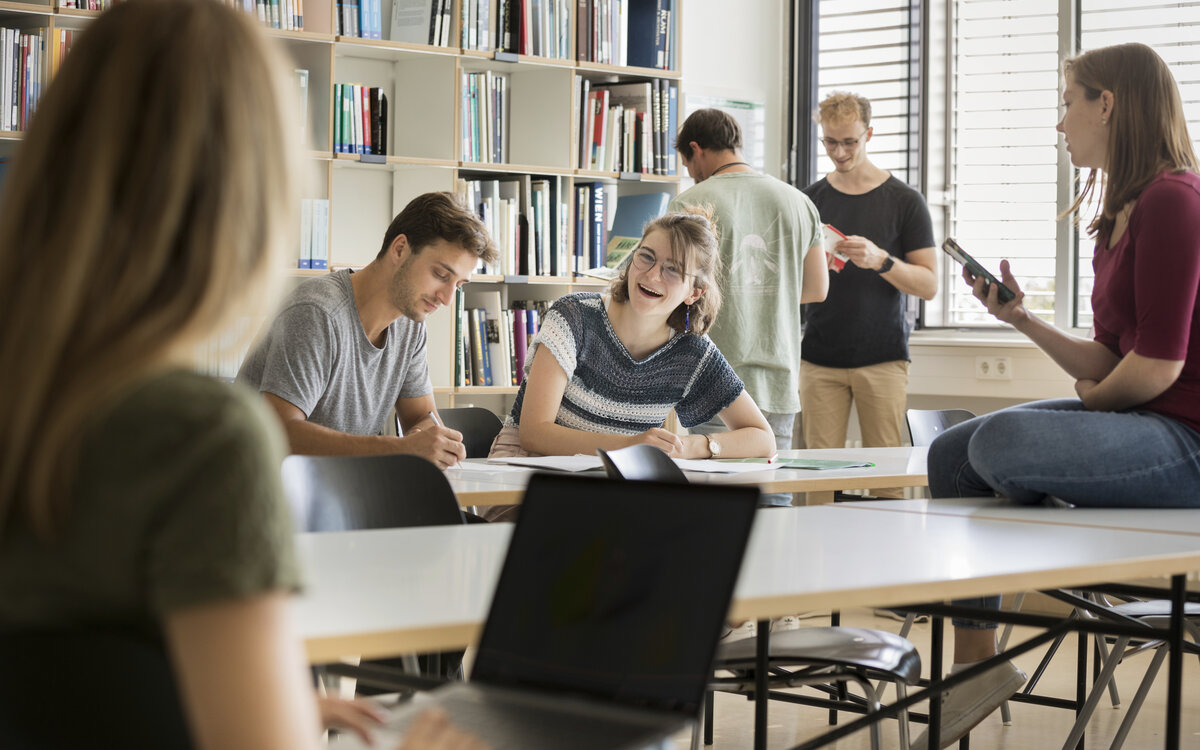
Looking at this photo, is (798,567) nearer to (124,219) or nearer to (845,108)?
(124,219)

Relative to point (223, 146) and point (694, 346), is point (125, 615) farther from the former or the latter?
point (694, 346)

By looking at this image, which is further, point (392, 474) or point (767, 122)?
point (767, 122)

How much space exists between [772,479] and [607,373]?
2.23ft

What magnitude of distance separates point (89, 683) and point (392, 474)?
1.29m

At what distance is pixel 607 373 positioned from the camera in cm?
313

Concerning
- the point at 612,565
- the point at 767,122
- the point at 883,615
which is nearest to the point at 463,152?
the point at 767,122

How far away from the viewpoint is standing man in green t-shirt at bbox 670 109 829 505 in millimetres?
3816

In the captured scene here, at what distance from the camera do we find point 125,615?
749mm

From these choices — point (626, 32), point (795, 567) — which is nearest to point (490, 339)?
point (626, 32)

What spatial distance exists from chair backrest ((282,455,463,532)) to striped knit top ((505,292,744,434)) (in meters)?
1.04

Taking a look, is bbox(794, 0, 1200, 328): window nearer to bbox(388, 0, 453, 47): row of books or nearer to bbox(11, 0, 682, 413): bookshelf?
bbox(11, 0, 682, 413): bookshelf

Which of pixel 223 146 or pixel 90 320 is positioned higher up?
pixel 223 146

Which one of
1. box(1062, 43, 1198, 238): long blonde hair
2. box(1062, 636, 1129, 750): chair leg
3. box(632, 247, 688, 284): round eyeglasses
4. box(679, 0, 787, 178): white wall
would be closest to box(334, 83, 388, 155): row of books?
box(679, 0, 787, 178): white wall

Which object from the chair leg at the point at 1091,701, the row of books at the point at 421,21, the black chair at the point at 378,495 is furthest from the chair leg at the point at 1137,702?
the row of books at the point at 421,21
